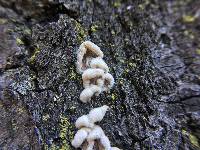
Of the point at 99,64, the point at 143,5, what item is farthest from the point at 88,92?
the point at 143,5

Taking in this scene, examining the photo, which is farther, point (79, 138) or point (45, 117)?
point (45, 117)

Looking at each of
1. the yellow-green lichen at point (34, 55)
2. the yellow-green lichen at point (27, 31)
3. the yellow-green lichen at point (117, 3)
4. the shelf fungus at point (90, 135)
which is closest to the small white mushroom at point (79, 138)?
the shelf fungus at point (90, 135)

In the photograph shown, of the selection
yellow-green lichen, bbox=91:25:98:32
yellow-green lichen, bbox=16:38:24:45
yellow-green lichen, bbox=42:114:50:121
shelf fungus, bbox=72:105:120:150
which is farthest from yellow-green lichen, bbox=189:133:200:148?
yellow-green lichen, bbox=16:38:24:45

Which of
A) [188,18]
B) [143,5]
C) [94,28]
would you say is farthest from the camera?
[188,18]

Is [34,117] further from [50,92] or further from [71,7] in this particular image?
[71,7]

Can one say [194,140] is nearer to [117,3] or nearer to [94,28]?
[94,28]

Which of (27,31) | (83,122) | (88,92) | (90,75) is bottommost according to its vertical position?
(83,122)

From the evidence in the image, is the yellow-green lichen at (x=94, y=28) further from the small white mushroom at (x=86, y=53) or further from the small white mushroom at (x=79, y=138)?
the small white mushroom at (x=79, y=138)
